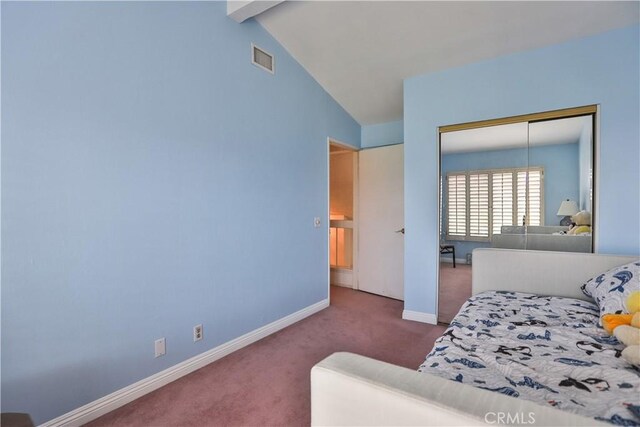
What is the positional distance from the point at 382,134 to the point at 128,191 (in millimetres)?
3246

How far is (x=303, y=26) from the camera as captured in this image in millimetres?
2803

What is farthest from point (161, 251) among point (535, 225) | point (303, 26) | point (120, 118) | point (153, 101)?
point (535, 225)

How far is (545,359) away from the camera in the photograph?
1261 mm

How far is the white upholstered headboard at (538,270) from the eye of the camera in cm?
206

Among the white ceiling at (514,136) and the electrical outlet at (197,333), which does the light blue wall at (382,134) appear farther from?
the electrical outlet at (197,333)

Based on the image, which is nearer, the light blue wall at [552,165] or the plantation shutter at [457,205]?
the light blue wall at [552,165]

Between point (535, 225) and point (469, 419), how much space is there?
8.64ft

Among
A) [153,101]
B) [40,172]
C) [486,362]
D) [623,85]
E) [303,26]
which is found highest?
[303,26]

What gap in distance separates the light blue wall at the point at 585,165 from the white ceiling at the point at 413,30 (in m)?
0.77

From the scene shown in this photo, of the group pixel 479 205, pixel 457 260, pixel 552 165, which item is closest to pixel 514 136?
pixel 552 165

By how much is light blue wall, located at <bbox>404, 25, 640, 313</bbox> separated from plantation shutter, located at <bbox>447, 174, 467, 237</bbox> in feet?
0.59

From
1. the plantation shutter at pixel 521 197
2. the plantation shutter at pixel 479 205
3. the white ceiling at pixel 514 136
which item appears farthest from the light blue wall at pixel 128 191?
the plantation shutter at pixel 521 197

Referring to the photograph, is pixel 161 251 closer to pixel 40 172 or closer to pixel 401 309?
pixel 40 172

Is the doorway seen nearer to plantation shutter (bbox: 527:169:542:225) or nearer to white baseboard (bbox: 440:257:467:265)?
white baseboard (bbox: 440:257:467:265)
